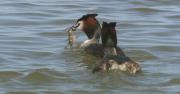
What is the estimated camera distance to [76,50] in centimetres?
1427

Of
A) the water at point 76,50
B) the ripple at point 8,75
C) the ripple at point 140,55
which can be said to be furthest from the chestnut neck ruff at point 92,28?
the ripple at point 8,75

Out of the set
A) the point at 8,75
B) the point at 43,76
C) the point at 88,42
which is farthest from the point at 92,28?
the point at 8,75

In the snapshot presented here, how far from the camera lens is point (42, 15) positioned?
17.5 m

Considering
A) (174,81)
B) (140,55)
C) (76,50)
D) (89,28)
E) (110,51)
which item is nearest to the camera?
(174,81)

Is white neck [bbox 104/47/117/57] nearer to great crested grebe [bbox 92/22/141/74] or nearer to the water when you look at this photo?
great crested grebe [bbox 92/22/141/74]

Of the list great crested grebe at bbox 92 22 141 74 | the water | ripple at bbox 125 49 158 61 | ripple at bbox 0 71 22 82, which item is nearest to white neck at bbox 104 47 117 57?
great crested grebe at bbox 92 22 141 74

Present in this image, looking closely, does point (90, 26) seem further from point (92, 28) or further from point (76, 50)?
point (76, 50)

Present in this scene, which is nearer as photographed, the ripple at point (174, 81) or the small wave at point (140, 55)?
the ripple at point (174, 81)

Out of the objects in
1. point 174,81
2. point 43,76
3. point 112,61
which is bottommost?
point 174,81

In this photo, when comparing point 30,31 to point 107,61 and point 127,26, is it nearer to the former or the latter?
point 127,26

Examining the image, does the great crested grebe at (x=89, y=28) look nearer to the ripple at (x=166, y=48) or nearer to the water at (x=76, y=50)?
the water at (x=76, y=50)


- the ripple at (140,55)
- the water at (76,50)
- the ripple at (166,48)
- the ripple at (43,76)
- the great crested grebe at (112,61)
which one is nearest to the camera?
the water at (76,50)

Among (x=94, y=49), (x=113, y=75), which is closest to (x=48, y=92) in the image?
(x=113, y=75)

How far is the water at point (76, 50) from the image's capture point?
11164mm
